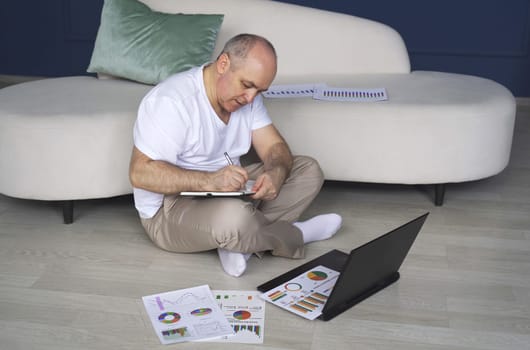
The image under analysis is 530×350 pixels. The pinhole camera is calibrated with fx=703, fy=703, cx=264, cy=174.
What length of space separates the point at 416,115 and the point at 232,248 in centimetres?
101

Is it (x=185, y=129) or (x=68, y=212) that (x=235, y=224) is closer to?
(x=185, y=129)

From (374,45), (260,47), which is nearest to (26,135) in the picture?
(260,47)

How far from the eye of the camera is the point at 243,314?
6.87 feet

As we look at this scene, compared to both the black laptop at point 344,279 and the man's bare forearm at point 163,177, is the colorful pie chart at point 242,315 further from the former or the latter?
the man's bare forearm at point 163,177

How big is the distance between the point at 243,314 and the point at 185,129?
628 millimetres

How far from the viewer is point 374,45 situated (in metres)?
3.49

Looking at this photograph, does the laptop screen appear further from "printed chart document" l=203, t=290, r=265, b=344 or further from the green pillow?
the green pillow

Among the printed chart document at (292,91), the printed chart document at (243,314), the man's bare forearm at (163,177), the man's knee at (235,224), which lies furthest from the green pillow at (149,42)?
the printed chart document at (243,314)

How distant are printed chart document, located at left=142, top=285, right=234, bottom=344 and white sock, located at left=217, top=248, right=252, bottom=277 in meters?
0.13

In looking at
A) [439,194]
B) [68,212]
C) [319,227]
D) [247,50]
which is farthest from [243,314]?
[439,194]

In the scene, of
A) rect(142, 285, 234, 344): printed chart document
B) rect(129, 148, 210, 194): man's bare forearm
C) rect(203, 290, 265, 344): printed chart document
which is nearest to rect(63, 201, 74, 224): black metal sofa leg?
rect(129, 148, 210, 194): man's bare forearm

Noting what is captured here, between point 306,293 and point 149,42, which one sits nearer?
point 306,293

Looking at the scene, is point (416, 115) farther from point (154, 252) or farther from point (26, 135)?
point (26, 135)

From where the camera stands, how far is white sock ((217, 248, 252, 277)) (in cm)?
234
